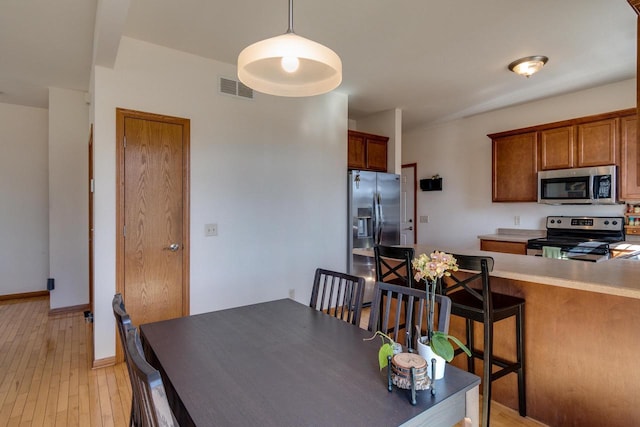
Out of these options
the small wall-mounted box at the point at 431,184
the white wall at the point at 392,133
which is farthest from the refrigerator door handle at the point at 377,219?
the small wall-mounted box at the point at 431,184

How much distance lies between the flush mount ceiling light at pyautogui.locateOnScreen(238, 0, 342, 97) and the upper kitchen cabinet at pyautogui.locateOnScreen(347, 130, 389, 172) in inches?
101

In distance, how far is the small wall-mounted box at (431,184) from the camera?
18.0 ft

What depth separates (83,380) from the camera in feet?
8.28

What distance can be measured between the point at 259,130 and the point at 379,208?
1.80 m

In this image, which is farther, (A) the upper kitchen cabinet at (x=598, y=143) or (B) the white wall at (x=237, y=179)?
(A) the upper kitchen cabinet at (x=598, y=143)

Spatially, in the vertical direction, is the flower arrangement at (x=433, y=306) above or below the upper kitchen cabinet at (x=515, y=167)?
below

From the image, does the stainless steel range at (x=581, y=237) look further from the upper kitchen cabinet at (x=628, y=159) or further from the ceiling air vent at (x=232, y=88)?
the ceiling air vent at (x=232, y=88)

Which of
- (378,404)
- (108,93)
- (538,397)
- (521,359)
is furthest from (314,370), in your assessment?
(108,93)

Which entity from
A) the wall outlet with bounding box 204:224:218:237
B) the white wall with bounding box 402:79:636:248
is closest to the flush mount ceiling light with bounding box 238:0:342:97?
the wall outlet with bounding box 204:224:218:237

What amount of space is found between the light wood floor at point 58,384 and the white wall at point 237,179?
0.30 meters

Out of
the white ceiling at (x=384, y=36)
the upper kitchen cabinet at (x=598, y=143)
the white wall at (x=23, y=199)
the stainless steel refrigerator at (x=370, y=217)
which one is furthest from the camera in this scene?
the white wall at (x=23, y=199)

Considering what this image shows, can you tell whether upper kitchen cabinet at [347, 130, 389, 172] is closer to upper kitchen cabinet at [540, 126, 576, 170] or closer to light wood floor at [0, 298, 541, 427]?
upper kitchen cabinet at [540, 126, 576, 170]

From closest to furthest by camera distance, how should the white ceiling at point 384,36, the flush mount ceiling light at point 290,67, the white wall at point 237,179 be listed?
the flush mount ceiling light at point 290,67
the white ceiling at point 384,36
the white wall at point 237,179

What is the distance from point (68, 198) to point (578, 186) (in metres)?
5.99
